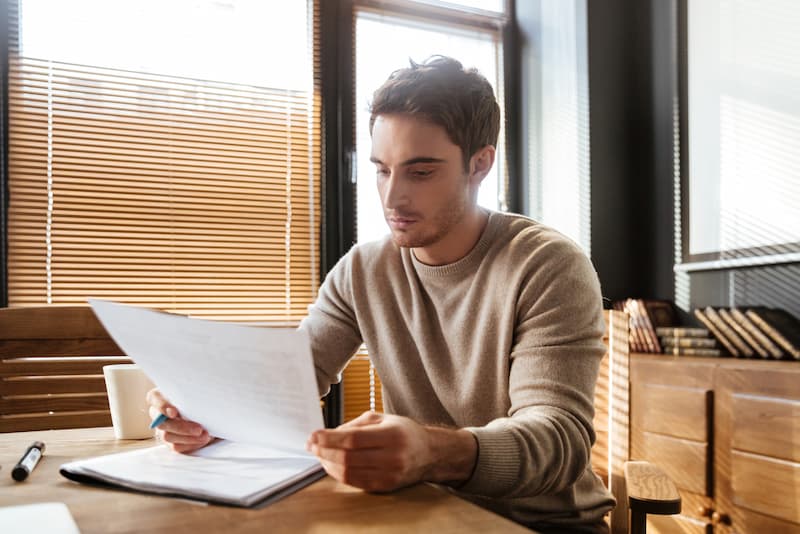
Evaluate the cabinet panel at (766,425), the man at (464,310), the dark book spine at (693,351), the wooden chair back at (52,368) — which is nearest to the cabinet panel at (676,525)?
the cabinet panel at (766,425)

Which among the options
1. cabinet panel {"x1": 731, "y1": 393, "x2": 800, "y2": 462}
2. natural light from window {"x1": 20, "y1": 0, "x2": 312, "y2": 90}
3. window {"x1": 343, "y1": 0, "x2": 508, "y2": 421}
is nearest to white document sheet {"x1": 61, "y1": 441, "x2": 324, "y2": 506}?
cabinet panel {"x1": 731, "y1": 393, "x2": 800, "y2": 462}

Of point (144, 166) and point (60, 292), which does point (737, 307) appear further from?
point (60, 292)

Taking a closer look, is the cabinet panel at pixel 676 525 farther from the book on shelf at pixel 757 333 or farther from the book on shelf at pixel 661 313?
the book on shelf at pixel 661 313

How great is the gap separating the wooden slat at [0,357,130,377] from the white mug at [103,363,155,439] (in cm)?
38

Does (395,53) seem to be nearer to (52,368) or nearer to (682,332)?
(682,332)

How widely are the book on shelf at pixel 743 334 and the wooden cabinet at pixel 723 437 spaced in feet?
0.36

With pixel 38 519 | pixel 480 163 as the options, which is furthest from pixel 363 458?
pixel 480 163

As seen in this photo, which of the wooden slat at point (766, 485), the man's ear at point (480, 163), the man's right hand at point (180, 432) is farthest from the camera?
the wooden slat at point (766, 485)

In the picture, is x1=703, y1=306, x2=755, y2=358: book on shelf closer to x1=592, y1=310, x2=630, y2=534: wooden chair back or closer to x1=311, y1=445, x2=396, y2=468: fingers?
x1=592, y1=310, x2=630, y2=534: wooden chair back

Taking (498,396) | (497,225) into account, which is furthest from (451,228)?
(498,396)

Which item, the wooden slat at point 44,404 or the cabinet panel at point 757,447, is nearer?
the wooden slat at point 44,404

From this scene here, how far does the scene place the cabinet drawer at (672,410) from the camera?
1883 millimetres

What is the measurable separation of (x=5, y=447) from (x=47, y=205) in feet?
5.13

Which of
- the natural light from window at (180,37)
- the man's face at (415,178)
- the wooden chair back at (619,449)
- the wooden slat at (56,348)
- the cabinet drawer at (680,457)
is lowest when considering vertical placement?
the cabinet drawer at (680,457)
